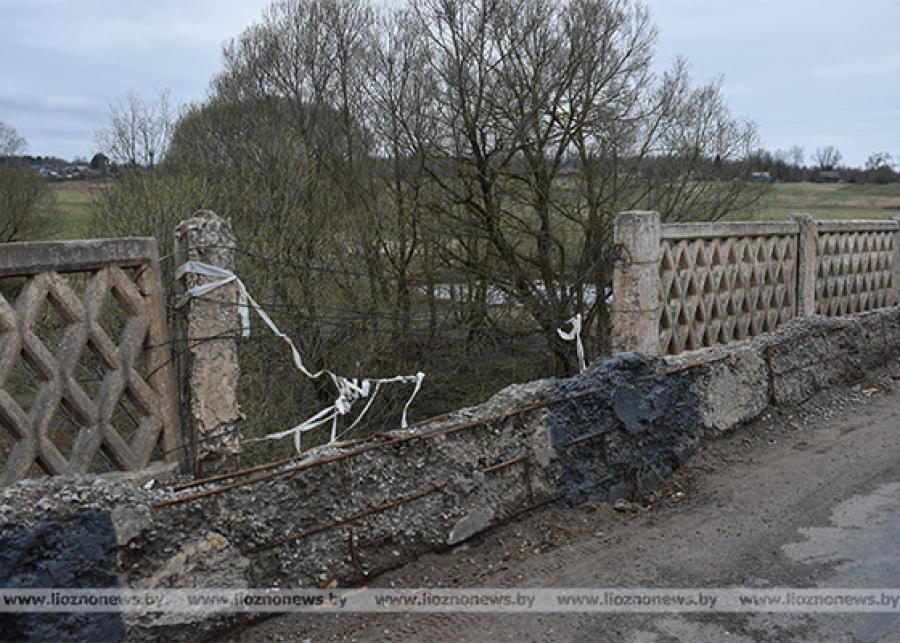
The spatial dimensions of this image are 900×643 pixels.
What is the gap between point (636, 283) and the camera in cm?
629

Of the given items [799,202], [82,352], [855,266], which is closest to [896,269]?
[855,266]

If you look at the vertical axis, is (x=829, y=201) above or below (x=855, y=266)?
above

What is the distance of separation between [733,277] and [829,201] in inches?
764

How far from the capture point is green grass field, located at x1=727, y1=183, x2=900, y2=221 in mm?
18781

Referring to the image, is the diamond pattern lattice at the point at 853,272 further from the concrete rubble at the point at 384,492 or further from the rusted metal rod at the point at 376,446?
the rusted metal rod at the point at 376,446

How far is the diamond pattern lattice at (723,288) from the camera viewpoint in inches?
266

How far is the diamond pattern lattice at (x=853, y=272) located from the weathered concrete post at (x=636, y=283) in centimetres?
315

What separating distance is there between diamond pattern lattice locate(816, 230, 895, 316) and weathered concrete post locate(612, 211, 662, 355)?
10.3 ft

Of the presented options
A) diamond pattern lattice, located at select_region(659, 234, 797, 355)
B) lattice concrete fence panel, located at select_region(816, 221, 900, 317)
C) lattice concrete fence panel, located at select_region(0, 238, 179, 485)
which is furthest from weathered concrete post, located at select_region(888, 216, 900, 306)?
lattice concrete fence panel, located at select_region(0, 238, 179, 485)

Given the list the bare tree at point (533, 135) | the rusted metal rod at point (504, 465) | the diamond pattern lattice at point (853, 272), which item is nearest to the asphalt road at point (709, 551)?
the rusted metal rod at point (504, 465)

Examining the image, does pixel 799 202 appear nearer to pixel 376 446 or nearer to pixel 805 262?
pixel 805 262

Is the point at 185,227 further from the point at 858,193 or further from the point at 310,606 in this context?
→ the point at 858,193

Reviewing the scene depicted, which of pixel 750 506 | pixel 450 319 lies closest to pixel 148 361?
pixel 750 506

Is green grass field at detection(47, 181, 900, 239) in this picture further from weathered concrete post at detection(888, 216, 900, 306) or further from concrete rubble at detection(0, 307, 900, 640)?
concrete rubble at detection(0, 307, 900, 640)
